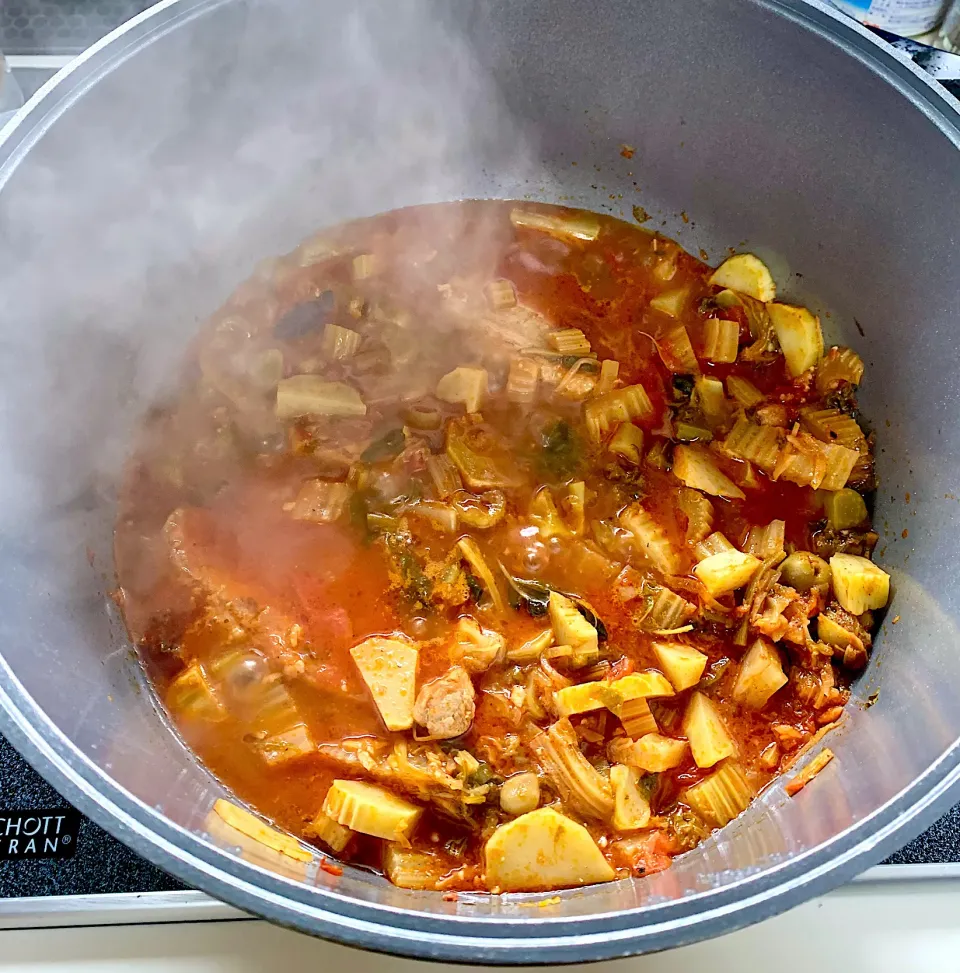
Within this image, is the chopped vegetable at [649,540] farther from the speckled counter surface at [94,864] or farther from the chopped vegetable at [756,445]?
the speckled counter surface at [94,864]

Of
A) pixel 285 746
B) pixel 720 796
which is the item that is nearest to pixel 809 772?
pixel 720 796

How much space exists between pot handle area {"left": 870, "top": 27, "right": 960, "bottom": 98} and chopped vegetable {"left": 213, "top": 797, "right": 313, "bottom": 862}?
213 centimetres

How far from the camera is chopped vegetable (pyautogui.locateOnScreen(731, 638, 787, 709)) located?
159 cm

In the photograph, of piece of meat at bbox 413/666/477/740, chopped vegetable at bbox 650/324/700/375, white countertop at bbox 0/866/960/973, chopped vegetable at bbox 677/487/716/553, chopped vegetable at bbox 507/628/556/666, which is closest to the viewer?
white countertop at bbox 0/866/960/973

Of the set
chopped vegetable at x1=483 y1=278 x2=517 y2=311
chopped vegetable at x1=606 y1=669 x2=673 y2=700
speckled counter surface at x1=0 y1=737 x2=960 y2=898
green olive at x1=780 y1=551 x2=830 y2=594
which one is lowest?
speckled counter surface at x1=0 y1=737 x2=960 y2=898

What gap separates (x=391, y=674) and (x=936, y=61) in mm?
1882

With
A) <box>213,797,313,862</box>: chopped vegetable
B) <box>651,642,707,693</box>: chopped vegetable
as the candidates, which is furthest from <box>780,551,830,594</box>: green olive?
<box>213,797,313,862</box>: chopped vegetable

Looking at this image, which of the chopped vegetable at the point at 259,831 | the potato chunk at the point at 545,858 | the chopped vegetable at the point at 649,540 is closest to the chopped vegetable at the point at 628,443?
the chopped vegetable at the point at 649,540

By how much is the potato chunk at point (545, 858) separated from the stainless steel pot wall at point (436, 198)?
0.03 meters

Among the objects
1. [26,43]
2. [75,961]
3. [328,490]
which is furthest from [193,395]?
[75,961]

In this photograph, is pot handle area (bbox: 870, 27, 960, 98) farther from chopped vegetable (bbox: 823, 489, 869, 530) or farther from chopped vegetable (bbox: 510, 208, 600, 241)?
chopped vegetable (bbox: 823, 489, 869, 530)

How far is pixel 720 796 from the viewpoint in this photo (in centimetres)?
151

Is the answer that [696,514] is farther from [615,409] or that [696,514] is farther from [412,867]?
[412,867]

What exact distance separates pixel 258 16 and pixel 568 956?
1.75m
